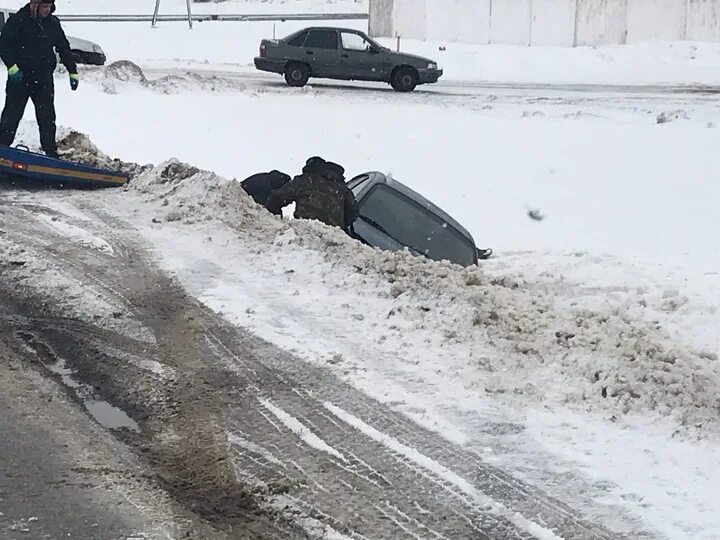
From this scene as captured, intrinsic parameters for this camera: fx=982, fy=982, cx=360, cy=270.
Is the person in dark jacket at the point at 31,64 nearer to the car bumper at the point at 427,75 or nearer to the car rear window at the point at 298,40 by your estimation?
the car bumper at the point at 427,75

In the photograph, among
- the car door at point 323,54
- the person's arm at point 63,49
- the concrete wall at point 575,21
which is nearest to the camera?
the person's arm at point 63,49

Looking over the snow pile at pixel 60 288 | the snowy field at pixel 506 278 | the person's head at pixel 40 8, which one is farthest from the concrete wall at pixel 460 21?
the snow pile at pixel 60 288

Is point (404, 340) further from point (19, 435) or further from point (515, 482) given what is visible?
point (19, 435)

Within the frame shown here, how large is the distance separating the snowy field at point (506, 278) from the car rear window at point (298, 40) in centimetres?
662

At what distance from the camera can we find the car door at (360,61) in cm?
2461

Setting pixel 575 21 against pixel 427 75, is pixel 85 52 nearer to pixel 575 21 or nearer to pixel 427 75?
pixel 427 75

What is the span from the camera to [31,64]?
33.0 ft

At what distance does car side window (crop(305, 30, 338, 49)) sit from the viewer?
24.9 metres

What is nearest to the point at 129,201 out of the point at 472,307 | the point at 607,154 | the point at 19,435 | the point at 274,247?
the point at 274,247

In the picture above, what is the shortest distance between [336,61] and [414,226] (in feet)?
56.9

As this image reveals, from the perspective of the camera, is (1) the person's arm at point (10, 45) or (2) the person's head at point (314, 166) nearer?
(2) the person's head at point (314, 166)

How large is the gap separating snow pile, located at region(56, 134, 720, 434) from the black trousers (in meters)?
3.55

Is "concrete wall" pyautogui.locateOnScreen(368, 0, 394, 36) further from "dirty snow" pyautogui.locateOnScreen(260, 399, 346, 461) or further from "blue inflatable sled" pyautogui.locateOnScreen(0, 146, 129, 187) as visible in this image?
"dirty snow" pyautogui.locateOnScreen(260, 399, 346, 461)

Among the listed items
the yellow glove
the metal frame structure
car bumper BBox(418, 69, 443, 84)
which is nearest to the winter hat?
the yellow glove
